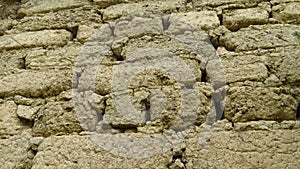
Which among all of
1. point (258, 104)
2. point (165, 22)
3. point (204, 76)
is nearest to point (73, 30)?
point (165, 22)

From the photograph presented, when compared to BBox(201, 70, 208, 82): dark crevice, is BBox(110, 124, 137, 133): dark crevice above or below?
below

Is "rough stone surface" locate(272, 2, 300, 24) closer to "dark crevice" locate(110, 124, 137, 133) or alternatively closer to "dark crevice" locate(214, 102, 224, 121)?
"dark crevice" locate(214, 102, 224, 121)

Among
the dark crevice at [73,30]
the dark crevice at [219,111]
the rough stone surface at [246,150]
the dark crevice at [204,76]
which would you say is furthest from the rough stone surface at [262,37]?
the dark crevice at [73,30]

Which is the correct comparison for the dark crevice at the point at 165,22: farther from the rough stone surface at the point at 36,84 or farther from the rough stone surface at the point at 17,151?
the rough stone surface at the point at 17,151

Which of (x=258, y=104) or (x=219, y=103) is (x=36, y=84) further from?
(x=258, y=104)

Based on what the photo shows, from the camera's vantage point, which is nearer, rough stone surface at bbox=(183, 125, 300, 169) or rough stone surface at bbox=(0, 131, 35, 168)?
rough stone surface at bbox=(183, 125, 300, 169)

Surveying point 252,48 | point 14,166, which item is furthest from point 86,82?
point 252,48

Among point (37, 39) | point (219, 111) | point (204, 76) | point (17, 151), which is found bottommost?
point (17, 151)

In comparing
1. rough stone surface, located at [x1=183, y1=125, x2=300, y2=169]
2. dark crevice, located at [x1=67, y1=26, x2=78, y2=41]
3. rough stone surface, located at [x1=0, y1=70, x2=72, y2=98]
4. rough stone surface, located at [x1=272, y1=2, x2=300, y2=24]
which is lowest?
rough stone surface, located at [x1=183, y1=125, x2=300, y2=169]

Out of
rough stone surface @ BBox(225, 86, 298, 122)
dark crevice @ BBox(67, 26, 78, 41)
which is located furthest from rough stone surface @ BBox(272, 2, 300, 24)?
dark crevice @ BBox(67, 26, 78, 41)
